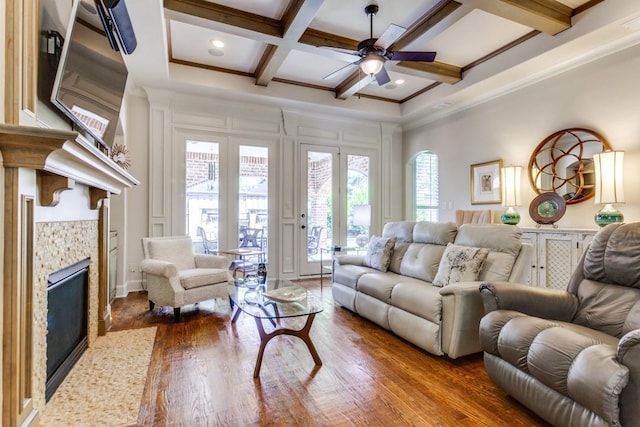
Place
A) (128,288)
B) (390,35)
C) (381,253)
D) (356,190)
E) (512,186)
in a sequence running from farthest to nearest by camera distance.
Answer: (356,190), (128,288), (512,186), (381,253), (390,35)

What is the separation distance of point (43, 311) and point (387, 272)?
2.88m

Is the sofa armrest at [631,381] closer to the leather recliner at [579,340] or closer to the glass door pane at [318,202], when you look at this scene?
the leather recliner at [579,340]

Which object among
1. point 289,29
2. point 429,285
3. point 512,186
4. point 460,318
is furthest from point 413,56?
point 460,318

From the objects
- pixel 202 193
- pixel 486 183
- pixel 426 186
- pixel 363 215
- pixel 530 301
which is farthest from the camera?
pixel 426 186

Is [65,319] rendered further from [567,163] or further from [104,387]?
[567,163]

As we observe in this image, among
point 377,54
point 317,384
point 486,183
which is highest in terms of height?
point 377,54

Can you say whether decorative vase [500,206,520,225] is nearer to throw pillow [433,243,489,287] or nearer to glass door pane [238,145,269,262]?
throw pillow [433,243,489,287]

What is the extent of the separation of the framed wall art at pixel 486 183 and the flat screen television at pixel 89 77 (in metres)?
4.52

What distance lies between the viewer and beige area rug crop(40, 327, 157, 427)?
1784 millimetres

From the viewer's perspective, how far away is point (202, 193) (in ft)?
16.0

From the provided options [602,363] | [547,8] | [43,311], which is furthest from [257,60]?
[602,363]

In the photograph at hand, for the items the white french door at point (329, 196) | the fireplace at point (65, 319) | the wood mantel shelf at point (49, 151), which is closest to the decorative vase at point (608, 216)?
the white french door at point (329, 196)

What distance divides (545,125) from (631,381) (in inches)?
140

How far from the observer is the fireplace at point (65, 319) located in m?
1.97
